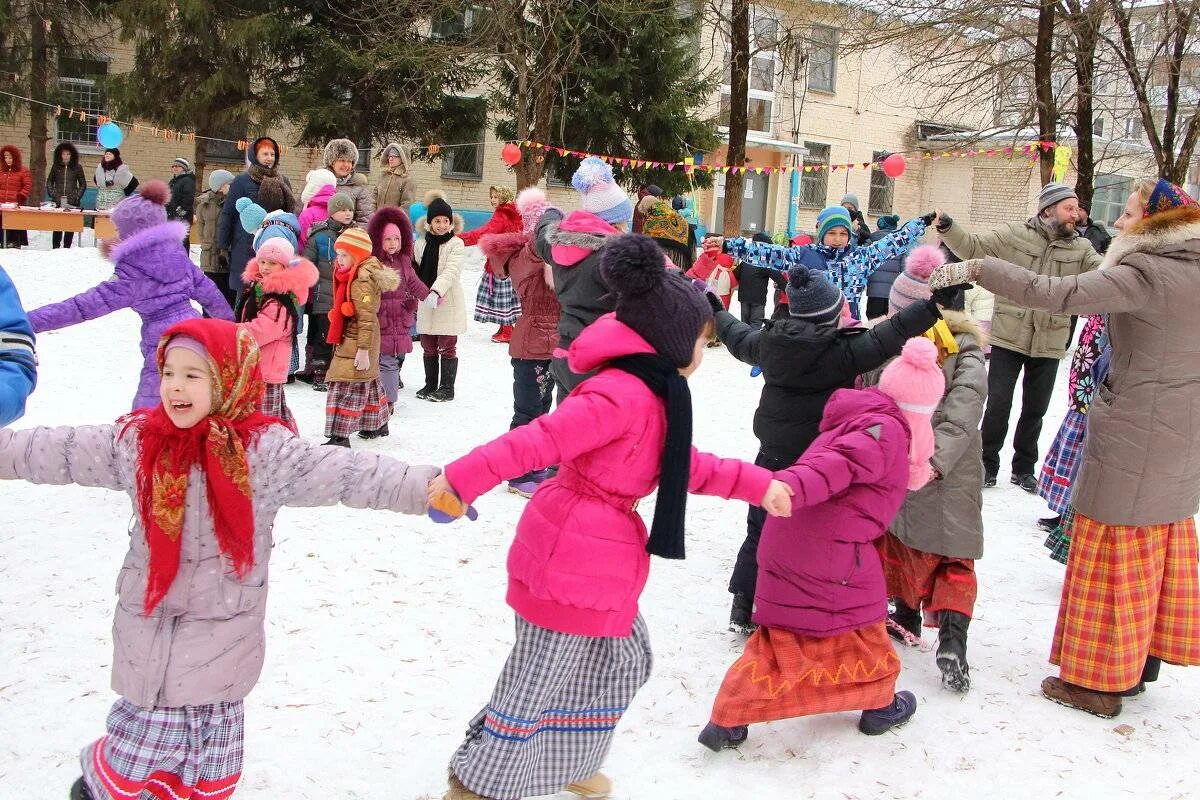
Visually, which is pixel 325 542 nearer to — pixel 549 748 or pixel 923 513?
pixel 549 748

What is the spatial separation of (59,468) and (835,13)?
15012 mm

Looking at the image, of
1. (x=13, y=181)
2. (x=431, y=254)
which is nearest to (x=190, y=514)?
(x=431, y=254)

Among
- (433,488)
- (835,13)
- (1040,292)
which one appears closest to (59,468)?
(433,488)

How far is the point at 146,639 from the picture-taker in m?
2.49

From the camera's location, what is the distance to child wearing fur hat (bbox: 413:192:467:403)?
8.59m

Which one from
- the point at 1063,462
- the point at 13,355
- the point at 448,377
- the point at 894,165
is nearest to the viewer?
the point at 13,355

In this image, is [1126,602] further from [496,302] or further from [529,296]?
[496,302]

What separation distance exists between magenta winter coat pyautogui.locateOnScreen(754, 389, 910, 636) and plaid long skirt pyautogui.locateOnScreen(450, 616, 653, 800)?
0.70 meters

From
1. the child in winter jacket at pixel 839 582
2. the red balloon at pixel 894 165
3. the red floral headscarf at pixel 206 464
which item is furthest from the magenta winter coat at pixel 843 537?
the red balloon at pixel 894 165

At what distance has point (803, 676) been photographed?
11.0 feet

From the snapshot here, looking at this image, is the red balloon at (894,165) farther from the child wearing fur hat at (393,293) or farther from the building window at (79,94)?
the building window at (79,94)

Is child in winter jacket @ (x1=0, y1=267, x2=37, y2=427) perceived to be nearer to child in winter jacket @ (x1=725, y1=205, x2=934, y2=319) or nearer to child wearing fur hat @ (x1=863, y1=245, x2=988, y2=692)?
child wearing fur hat @ (x1=863, y1=245, x2=988, y2=692)

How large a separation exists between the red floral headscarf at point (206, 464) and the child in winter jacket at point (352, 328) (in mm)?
4318

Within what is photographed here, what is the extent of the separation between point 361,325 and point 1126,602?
4.90m
